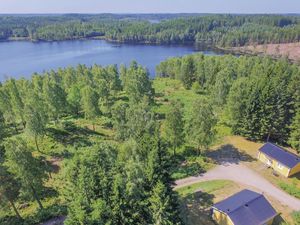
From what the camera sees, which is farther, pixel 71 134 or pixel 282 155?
pixel 71 134

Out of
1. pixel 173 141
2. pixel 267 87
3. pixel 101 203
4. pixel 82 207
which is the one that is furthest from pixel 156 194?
pixel 267 87

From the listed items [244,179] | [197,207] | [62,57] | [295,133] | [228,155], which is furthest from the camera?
[62,57]

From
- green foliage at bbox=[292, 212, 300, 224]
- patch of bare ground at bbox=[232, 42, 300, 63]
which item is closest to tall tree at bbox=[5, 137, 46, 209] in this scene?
green foliage at bbox=[292, 212, 300, 224]

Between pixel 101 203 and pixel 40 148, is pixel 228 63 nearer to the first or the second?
pixel 40 148

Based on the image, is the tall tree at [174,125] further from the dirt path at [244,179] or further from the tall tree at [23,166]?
the tall tree at [23,166]

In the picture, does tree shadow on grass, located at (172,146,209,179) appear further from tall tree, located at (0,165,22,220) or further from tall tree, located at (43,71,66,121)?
tall tree, located at (43,71,66,121)

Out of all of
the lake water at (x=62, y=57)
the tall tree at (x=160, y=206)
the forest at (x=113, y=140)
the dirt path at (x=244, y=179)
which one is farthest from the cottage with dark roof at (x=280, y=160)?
the lake water at (x=62, y=57)

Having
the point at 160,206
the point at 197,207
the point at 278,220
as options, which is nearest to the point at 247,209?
the point at 278,220

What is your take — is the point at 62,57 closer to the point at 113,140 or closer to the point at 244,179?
the point at 113,140
